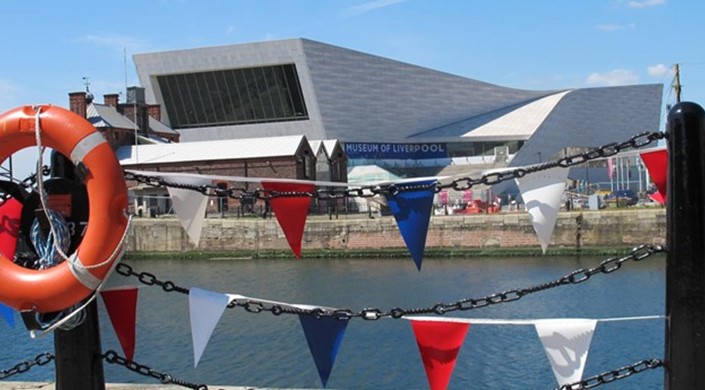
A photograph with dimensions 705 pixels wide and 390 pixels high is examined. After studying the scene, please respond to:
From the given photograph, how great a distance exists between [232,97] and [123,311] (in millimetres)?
49965

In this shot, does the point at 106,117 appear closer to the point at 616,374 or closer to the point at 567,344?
the point at 567,344

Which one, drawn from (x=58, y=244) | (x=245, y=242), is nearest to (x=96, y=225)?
(x=58, y=244)

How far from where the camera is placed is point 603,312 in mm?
15516

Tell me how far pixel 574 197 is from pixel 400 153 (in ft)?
73.5

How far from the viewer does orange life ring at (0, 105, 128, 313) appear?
11.2ft

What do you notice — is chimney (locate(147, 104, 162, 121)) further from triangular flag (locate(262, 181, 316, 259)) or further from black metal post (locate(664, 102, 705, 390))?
black metal post (locate(664, 102, 705, 390))

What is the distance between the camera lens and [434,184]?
3889 mm

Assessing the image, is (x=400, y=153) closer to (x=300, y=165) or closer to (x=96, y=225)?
(x=300, y=165)

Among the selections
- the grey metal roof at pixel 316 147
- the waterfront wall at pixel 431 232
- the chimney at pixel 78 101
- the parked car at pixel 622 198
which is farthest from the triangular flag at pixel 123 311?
the chimney at pixel 78 101

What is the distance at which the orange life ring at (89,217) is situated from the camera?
3.41 metres

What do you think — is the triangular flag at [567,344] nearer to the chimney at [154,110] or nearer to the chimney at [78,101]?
the chimney at [78,101]

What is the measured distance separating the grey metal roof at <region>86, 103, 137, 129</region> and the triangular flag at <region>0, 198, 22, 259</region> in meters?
37.7

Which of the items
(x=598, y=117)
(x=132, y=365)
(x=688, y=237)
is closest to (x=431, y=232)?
(x=132, y=365)

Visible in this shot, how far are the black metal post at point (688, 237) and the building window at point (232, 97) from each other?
164 ft
